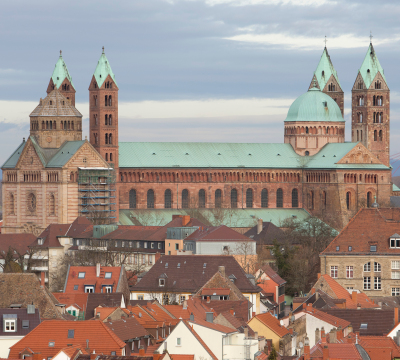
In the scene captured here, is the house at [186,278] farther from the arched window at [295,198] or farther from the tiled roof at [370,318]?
the arched window at [295,198]

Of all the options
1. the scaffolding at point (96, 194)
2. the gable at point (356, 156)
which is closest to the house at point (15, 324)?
the scaffolding at point (96, 194)

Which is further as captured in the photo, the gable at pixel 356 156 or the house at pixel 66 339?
the gable at pixel 356 156

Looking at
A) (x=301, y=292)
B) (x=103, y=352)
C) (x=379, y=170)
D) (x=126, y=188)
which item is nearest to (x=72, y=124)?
(x=126, y=188)

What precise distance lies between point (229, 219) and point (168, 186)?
1006 cm

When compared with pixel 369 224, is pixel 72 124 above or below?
above

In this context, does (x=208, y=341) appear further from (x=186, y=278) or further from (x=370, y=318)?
(x=186, y=278)

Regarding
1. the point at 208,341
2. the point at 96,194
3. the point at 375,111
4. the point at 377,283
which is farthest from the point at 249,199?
the point at 208,341

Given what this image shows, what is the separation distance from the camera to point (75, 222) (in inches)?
6339

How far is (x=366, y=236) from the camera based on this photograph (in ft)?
392

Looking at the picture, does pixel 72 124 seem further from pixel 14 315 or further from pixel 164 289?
pixel 14 315

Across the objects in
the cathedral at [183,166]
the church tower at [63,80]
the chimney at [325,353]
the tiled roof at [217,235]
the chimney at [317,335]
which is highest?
the church tower at [63,80]

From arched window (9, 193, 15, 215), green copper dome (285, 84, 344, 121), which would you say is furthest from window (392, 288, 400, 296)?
green copper dome (285, 84, 344, 121)

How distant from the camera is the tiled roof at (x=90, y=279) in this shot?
110 m

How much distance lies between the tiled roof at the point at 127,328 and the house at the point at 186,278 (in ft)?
77.1
